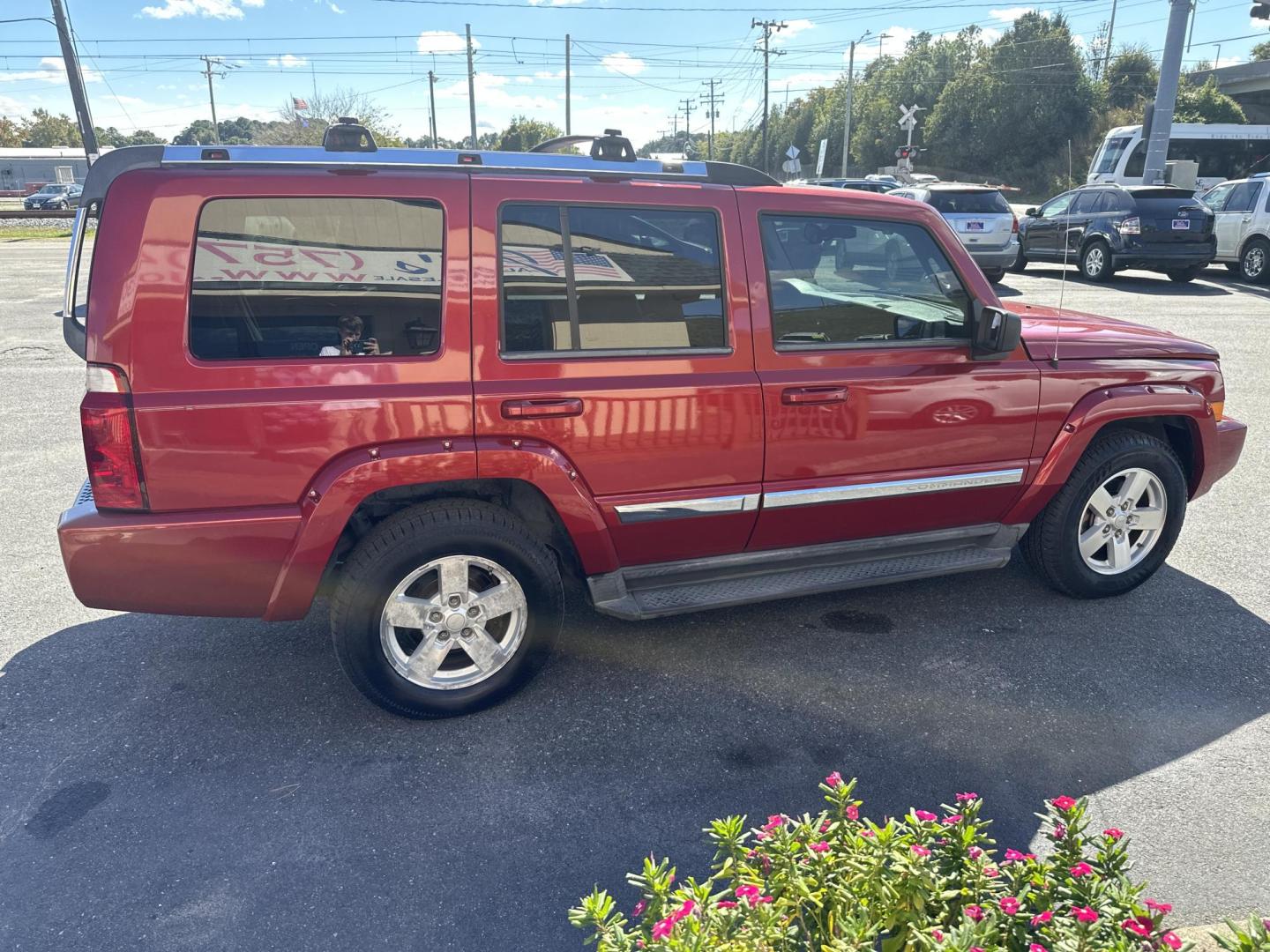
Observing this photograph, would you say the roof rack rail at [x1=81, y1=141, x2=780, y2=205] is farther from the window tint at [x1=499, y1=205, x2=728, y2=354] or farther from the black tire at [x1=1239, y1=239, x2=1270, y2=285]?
the black tire at [x1=1239, y1=239, x2=1270, y2=285]

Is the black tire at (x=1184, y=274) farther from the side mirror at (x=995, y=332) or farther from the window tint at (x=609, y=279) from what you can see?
the window tint at (x=609, y=279)

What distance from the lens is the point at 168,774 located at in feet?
9.68

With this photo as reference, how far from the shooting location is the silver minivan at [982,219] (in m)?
15.2

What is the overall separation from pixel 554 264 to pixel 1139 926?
99.4 inches

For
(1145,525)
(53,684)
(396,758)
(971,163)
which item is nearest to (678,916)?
(396,758)

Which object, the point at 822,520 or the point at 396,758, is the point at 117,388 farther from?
the point at 822,520

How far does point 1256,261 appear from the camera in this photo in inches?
615

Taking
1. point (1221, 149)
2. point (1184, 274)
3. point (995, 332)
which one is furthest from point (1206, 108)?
point (995, 332)

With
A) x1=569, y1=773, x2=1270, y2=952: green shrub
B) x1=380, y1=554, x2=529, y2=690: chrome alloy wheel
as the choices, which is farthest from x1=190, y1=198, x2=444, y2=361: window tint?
x1=569, y1=773, x2=1270, y2=952: green shrub

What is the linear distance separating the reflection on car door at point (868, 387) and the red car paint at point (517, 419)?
0.01 metres

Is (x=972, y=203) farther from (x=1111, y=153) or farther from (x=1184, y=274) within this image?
(x=1111, y=153)

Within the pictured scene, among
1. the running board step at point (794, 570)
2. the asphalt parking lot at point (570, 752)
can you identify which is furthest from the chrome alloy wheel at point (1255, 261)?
the running board step at point (794, 570)

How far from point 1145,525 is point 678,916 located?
3.61m

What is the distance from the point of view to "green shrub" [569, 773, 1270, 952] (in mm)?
1479
